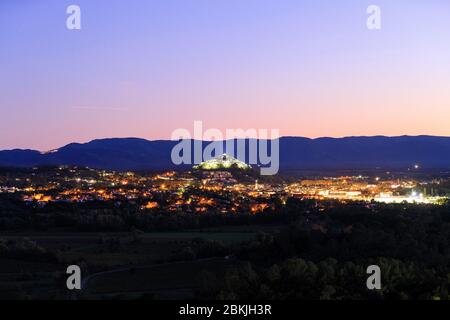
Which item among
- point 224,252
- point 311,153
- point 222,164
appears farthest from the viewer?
point 311,153

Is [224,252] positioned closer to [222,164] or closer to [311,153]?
[222,164]

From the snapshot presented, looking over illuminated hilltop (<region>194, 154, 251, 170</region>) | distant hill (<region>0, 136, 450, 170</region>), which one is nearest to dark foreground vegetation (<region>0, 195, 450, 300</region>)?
illuminated hilltop (<region>194, 154, 251, 170</region>)

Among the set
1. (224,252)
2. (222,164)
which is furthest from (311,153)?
(224,252)

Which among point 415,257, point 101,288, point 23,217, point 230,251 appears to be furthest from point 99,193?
point 415,257

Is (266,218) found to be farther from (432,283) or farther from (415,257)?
(432,283)

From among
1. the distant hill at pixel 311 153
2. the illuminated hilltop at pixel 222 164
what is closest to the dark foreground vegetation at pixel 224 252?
the illuminated hilltop at pixel 222 164

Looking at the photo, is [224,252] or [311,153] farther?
[311,153]
